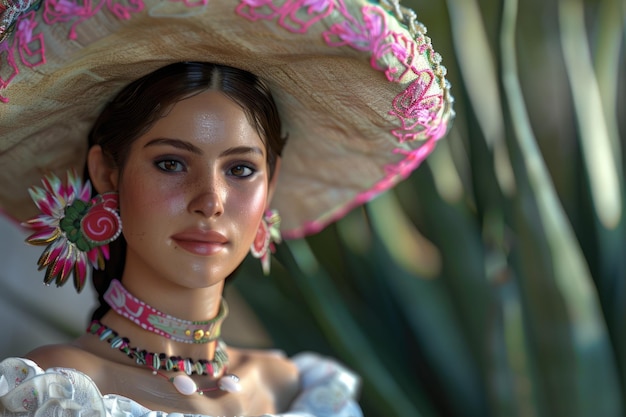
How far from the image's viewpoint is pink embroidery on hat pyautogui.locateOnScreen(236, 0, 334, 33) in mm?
1293

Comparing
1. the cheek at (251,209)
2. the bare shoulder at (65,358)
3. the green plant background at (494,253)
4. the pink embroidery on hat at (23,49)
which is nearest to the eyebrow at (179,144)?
the cheek at (251,209)

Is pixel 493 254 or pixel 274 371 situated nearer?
pixel 274 371

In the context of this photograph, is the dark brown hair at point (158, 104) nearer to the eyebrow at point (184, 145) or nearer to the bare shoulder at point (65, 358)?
the eyebrow at point (184, 145)

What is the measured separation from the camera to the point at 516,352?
6.84 ft

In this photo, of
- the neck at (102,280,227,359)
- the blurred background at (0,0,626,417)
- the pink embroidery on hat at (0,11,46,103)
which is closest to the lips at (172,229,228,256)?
the neck at (102,280,227,359)

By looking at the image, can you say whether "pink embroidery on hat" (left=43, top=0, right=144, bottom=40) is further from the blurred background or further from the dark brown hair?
the blurred background

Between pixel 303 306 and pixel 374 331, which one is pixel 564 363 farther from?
pixel 303 306

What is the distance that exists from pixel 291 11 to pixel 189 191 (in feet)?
1.25

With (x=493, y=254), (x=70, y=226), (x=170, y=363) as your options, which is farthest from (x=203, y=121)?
(x=493, y=254)

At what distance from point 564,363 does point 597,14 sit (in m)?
1.01

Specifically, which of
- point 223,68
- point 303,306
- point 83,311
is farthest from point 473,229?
point 83,311

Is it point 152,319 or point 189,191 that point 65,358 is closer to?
point 152,319

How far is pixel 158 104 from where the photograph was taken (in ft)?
Answer: 5.04

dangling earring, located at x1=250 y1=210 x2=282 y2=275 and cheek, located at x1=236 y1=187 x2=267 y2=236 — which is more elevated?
cheek, located at x1=236 y1=187 x2=267 y2=236
